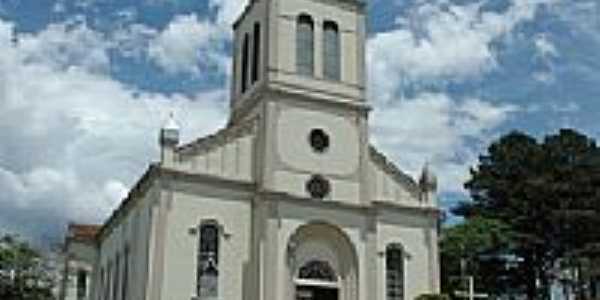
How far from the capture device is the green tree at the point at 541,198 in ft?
168

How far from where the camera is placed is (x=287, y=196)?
34.2m

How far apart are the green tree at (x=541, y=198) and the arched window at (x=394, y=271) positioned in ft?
54.0

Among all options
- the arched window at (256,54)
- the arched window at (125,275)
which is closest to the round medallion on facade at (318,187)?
the arched window at (256,54)

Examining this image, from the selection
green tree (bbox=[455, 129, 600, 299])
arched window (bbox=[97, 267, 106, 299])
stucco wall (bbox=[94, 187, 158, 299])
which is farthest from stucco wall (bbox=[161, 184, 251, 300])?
green tree (bbox=[455, 129, 600, 299])

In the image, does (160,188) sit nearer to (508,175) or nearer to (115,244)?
(115,244)

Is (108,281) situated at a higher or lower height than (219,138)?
lower

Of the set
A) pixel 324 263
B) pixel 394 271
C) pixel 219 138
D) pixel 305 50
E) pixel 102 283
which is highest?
pixel 305 50

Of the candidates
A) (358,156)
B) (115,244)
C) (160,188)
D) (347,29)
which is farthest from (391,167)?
(115,244)

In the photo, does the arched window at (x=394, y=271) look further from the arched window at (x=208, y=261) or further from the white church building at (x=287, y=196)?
the arched window at (x=208, y=261)

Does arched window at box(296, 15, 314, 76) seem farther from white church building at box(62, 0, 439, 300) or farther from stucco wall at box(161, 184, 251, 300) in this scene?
stucco wall at box(161, 184, 251, 300)

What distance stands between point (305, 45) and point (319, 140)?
4.74m

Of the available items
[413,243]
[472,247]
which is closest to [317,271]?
[413,243]

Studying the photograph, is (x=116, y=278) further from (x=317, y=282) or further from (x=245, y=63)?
(x=245, y=63)

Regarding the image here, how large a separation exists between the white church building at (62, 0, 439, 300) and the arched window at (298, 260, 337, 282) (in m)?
0.05
